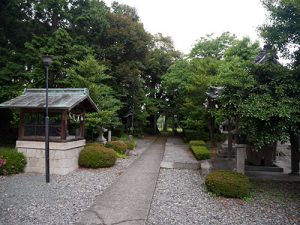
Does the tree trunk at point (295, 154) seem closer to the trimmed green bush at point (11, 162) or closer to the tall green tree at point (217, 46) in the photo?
the trimmed green bush at point (11, 162)

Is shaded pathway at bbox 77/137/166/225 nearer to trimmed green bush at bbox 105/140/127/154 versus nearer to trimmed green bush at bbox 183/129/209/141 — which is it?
trimmed green bush at bbox 105/140/127/154

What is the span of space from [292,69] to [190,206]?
580 cm

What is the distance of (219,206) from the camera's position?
727 cm

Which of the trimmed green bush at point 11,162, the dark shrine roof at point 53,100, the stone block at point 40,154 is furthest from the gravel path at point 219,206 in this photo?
the trimmed green bush at point 11,162

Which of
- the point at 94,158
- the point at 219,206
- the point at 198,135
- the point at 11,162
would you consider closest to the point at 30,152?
the point at 11,162

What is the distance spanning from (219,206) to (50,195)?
521 cm

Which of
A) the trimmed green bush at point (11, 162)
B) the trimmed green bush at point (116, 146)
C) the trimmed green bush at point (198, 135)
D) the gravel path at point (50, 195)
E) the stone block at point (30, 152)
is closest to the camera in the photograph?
the gravel path at point (50, 195)

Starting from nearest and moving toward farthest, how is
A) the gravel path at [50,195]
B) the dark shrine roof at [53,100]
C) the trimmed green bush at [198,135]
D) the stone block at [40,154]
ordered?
1. the gravel path at [50,195]
2. the dark shrine roof at [53,100]
3. the stone block at [40,154]
4. the trimmed green bush at [198,135]

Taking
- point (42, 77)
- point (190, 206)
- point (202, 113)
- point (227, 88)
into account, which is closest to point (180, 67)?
point (202, 113)

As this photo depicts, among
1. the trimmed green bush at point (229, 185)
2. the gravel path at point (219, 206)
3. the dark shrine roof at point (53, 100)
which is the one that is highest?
the dark shrine roof at point (53, 100)

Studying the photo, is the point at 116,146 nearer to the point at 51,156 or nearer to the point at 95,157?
the point at 95,157

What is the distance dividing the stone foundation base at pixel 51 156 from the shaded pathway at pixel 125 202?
2636 mm

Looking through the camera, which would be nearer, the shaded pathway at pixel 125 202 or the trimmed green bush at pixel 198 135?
the shaded pathway at pixel 125 202

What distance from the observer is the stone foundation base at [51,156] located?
1087 centimetres
